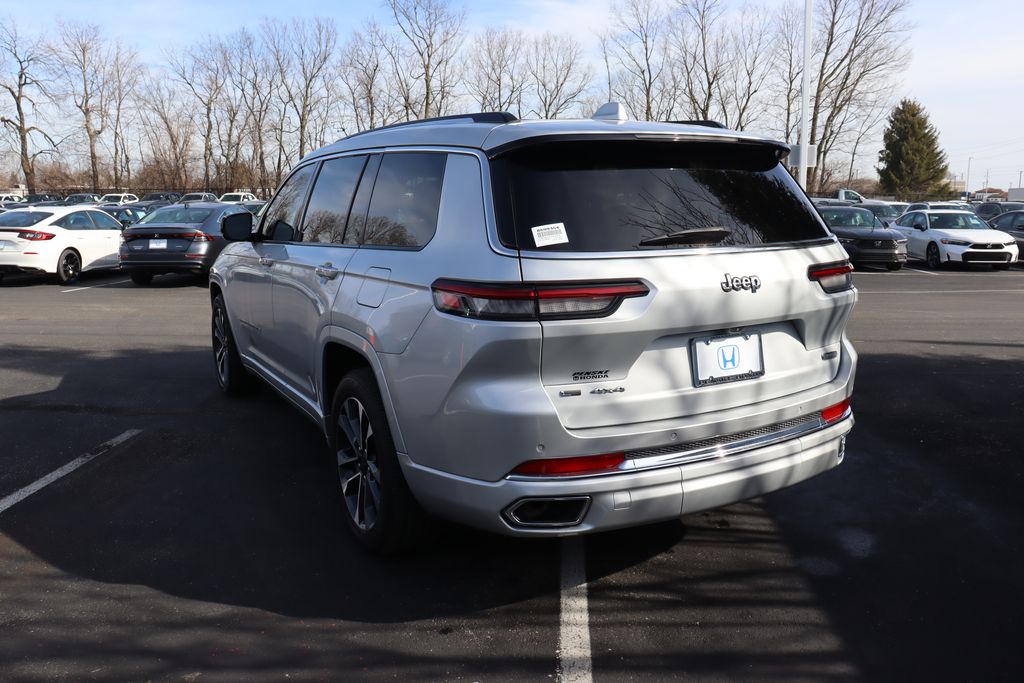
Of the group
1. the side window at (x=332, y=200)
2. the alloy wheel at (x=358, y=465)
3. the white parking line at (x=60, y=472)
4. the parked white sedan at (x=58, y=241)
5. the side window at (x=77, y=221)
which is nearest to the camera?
the alloy wheel at (x=358, y=465)

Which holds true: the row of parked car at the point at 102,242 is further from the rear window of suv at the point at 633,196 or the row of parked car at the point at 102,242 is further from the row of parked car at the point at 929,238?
Result: the row of parked car at the point at 929,238

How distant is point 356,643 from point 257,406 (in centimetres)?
371

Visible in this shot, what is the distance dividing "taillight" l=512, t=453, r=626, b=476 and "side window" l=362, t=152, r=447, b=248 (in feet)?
3.35

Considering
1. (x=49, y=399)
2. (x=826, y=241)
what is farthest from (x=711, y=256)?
(x=49, y=399)

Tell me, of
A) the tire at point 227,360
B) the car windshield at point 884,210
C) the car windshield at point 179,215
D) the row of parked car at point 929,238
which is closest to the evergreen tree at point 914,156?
the car windshield at point 884,210

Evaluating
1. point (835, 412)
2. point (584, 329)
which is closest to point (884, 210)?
point (835, 412)

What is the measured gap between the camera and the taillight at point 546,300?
2900 mm

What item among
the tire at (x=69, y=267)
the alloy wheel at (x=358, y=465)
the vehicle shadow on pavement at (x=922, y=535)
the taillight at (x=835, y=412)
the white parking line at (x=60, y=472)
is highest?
the tire at (x=69, y=267)

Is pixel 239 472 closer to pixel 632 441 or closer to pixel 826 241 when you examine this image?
pixel 632 441

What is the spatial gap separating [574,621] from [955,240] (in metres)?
21.0

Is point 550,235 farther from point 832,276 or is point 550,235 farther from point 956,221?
point 956,221

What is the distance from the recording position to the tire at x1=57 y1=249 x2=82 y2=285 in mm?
16422

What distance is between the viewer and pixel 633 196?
10.5 feet

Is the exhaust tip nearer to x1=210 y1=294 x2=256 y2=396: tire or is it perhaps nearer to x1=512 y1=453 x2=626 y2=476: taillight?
x1=512 y1=453 x2=626 y2=476: taillight
